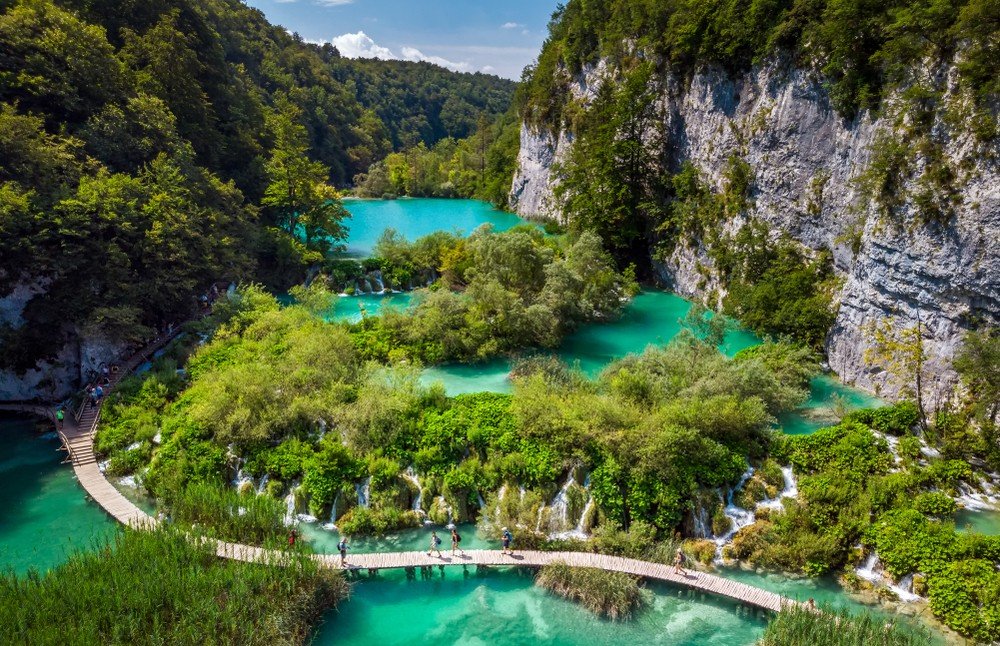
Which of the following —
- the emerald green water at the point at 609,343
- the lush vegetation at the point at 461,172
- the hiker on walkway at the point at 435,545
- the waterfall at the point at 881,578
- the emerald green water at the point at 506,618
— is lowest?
the emerald green water at the point at 506,618

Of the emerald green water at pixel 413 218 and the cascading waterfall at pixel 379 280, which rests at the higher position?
the emerald green water at pixel 413 218

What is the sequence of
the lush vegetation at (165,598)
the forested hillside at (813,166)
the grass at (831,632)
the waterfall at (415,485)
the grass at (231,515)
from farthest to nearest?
1. the forested hillside at (813,166)
2. the waterfall at (415,485)
3. the grass at (231,515)
4. the grass at (831,632)
5. the lush vegetation at (165,598)

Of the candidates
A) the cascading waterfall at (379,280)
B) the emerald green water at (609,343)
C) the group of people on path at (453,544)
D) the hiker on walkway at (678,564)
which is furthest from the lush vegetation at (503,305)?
the hiker on walkway at (678,564)

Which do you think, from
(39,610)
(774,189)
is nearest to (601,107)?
(774,189)

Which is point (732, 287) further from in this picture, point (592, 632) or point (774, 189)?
point (592, 632)

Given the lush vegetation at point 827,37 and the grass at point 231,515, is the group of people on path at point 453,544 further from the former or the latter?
the lush vegetation at point 827,37
